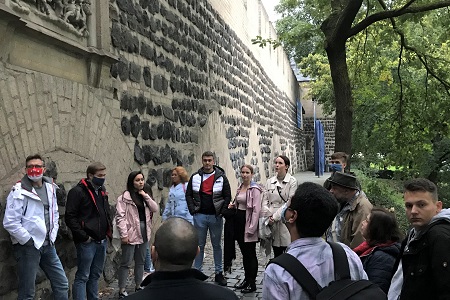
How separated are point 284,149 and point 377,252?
19147 mm

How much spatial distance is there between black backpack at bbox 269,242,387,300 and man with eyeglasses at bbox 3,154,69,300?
2.57 meters

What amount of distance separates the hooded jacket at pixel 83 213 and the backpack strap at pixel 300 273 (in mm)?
2896

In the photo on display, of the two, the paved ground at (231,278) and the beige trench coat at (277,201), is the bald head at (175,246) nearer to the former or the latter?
the beige trench coat at (277,201)

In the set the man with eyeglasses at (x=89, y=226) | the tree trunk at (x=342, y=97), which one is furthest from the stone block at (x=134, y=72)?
the tree trunk at (x=342, y=97)

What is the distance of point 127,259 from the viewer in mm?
5164

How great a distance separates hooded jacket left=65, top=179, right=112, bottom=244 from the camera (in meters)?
4.37

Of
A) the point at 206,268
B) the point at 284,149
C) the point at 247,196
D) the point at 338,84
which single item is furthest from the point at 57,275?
the point at 284,149

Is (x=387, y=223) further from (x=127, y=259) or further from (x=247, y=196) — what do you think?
(x=127, y=259)

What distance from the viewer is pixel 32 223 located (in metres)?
3.83

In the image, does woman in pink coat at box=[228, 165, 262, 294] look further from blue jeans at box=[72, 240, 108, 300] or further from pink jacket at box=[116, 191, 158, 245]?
blue jeans at box=[72, 240, 108, 300]

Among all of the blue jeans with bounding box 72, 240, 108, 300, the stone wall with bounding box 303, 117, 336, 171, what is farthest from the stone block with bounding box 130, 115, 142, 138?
the stone wall with bounding box 303, 117, 336, 171

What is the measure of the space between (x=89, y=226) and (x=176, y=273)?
2.92 metres

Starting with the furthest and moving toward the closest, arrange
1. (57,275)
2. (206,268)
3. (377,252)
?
(206,268) → (57,275) → (377,252)

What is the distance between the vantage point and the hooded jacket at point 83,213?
437cm
